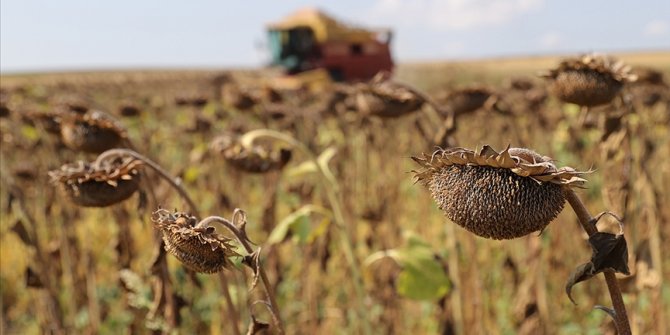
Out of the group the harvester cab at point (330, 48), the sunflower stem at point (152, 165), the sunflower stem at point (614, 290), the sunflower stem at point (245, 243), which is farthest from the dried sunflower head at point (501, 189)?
the harvester cab at point (330, 48)

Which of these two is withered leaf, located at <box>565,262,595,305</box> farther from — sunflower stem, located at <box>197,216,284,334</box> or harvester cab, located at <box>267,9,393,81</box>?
harvester cab, located at <box>267,9,393,81</box>

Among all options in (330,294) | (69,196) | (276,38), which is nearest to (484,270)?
(330,294)

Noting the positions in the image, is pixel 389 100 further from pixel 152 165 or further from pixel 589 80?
pixel 152 165

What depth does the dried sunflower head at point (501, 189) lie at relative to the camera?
104 centimetres

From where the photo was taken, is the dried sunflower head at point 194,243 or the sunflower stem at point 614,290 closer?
the sunflower stem at point 614,290

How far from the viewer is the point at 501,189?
1056 millimetres

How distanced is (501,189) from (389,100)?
1.37m

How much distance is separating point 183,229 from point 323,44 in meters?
15.5

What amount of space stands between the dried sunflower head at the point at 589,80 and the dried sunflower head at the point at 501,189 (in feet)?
2.59

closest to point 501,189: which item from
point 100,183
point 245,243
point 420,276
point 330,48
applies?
point 245,243

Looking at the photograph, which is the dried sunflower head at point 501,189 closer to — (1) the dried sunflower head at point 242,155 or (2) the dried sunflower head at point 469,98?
(1) the dried sunflower head at point 242,155

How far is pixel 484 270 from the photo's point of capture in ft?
15.3

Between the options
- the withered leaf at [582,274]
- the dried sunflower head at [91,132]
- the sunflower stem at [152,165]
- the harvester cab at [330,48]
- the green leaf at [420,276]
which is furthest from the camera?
the harvester cab at [330,48]

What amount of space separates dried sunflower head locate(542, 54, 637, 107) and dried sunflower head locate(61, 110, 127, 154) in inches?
45.8
